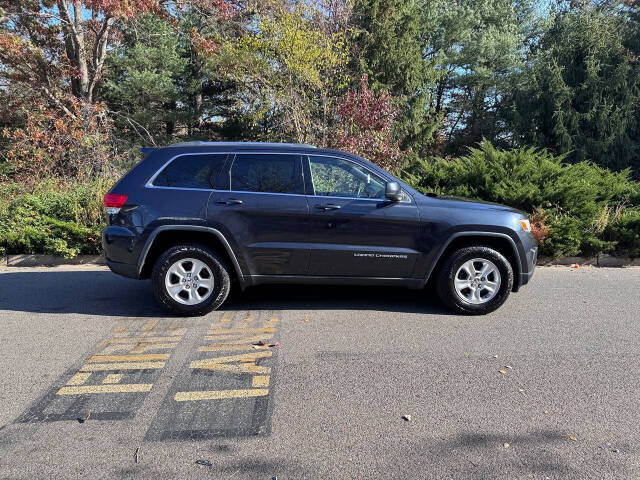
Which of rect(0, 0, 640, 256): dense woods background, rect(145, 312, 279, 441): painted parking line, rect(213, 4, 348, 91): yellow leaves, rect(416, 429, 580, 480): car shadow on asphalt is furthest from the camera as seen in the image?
rect(213, 4, 348, 91): yellow leaves

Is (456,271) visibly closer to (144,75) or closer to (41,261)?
(41,261)

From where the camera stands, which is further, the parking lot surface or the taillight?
the taillight

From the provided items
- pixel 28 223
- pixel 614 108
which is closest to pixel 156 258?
pixel 28 223

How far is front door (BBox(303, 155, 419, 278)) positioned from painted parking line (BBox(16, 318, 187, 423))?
1.73 meters

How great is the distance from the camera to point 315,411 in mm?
3137

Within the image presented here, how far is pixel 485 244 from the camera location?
207 inches

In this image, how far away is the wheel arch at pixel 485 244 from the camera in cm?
509

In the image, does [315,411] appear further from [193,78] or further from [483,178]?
[193,78]

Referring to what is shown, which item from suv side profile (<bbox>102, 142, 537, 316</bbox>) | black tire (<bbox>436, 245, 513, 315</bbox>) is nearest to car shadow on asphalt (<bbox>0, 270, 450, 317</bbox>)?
black tire (<bbox>436, 245, 513, 315</bbox>)

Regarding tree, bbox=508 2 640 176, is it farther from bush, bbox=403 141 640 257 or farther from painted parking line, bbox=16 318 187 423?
painted parking line, bbox=16 318 187 423

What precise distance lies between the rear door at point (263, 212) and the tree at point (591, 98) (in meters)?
16.3

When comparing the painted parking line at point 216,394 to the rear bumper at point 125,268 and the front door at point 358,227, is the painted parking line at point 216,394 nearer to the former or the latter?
the front door at point 358,227

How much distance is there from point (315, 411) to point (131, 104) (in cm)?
2134

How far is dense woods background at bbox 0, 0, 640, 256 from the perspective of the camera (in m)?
8.87
